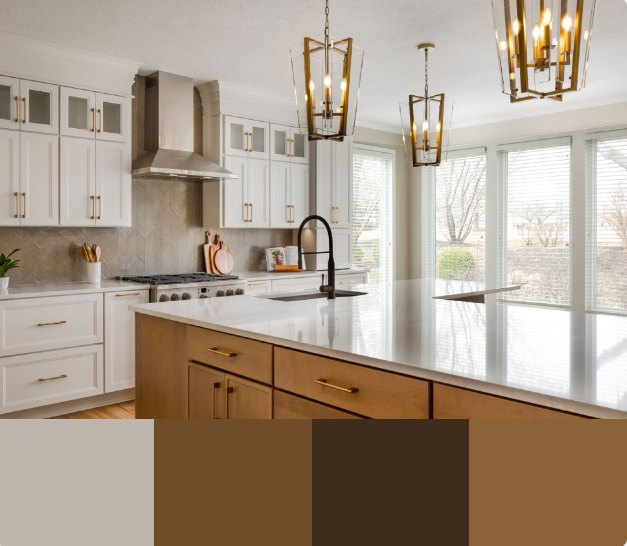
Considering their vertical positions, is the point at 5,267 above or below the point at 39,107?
below

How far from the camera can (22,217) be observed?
3.85 meters

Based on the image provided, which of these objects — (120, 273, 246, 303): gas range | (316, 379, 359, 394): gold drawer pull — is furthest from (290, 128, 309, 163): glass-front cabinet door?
(316, 379, 359, 394): gold drawer pull

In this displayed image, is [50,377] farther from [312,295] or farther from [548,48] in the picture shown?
[548,48]

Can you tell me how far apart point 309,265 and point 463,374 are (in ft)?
14.4

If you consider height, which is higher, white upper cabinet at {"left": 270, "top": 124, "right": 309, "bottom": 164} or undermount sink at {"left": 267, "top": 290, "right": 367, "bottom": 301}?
white upper cabinet at {"left": 270, "top": 124, "right": 309, "bottom": 164}

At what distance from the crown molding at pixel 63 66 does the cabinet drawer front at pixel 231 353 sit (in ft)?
8.69

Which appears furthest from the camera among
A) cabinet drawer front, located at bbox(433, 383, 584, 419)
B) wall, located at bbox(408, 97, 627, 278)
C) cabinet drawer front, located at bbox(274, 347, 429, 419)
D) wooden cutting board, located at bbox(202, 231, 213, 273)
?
wall, located at bbox(408, 97, 627, 278)

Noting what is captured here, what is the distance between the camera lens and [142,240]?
4.78 meters

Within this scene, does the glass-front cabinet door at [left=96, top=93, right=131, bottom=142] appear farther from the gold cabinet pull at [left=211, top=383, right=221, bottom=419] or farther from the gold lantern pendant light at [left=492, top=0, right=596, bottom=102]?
the gold lantern pendant light at [left=492, top=0, right=596, bottom=102]

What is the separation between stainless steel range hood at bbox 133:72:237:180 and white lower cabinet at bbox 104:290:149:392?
1.02m

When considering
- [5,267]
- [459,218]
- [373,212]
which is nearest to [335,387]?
[5,267]

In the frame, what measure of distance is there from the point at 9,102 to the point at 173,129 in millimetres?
1253

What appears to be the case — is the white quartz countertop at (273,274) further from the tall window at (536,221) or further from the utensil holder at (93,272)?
the tall window at (536,221)

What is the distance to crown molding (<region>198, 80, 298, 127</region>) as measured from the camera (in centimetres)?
494
